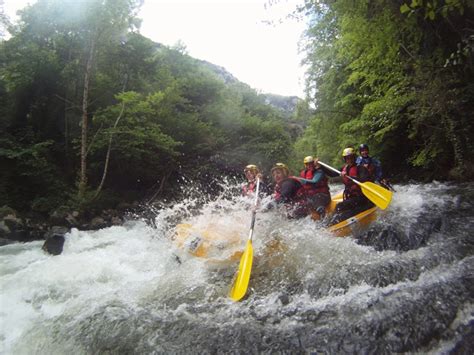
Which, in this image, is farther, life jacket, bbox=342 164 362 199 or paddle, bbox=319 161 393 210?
life jacket, bbox=342 164 362 199

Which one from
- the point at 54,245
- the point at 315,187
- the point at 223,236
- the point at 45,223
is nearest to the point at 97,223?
the point at 45,223

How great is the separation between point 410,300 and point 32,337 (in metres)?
3.33

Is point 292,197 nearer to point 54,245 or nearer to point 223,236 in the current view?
point 223,236

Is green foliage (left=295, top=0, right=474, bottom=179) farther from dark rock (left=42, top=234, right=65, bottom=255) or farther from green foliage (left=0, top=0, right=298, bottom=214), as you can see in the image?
green foliage (left=0, top=0, right=298, bottom=214)

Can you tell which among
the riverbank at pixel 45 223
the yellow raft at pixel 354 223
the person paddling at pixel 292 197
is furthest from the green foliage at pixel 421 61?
the riverbank at pixel 45 223

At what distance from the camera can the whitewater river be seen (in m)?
2.47

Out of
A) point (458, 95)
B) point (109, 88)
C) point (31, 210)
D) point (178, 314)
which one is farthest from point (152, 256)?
point (109, 88)

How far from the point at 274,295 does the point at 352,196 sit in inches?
114

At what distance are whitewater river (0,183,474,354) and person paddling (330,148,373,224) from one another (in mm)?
367

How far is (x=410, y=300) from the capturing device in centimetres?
267

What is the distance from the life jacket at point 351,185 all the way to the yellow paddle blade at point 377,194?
20cm

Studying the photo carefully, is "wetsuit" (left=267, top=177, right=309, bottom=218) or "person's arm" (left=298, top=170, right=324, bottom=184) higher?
"person's arm" (left=298, top=170, right=324, bottom=184)

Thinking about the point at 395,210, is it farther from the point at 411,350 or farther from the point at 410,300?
the point at 411,350

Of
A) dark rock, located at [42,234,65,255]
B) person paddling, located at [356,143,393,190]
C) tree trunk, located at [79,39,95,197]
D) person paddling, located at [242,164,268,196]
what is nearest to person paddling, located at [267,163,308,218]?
person paddling, located at [242,164,268,196]
